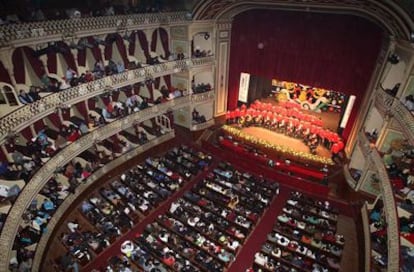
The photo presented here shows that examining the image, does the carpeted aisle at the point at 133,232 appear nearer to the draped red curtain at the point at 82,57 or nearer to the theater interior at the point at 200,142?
the theater interior at the point at 200,142

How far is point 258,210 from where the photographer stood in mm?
15984

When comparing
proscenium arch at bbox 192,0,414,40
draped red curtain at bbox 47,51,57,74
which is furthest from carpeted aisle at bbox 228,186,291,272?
draped red curtain at bbox 47,51,57,74

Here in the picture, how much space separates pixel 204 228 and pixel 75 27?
12197mm

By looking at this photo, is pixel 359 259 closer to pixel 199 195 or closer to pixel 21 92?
pixel 199 195

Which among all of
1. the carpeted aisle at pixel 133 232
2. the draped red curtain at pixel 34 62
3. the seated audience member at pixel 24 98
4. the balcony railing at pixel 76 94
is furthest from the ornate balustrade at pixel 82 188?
the draped red curtain at pixel 34 62

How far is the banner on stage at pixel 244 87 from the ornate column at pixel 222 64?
2.74 meters

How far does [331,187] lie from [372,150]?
175 inches

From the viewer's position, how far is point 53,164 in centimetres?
1388

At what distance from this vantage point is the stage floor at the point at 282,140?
69.7 feet

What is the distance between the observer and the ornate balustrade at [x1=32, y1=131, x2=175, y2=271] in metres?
12.8

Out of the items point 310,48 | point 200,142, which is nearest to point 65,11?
point 200,142

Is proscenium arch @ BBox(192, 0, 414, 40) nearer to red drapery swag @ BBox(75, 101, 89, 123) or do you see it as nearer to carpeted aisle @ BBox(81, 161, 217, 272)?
red drapery swag @ BBox(75, 101, 89, 123)

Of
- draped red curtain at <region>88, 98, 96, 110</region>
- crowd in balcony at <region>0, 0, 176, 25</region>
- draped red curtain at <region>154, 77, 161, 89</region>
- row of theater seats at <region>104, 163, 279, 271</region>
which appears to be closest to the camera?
crowd in balcony at <region>0, 0, 176, 25</region>

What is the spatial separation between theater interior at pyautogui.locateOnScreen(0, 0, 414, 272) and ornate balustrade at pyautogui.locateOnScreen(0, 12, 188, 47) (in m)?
0.07
